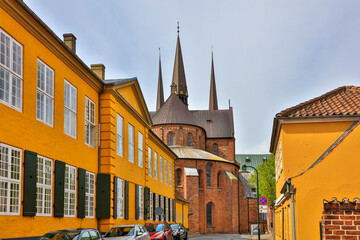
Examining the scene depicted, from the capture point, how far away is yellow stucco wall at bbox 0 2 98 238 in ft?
39.0

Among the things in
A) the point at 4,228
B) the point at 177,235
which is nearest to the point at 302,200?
the point at 4,228

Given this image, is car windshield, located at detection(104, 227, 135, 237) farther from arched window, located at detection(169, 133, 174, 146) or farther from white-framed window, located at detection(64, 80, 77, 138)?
arched window, located at detection(169, 133, 174, 146)

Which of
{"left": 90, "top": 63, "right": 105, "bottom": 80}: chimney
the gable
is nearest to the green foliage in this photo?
the gable

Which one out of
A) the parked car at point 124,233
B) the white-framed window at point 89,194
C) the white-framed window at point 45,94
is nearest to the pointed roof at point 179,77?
the white-framed window at point 89,194

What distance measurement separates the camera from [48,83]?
14641 millimetres

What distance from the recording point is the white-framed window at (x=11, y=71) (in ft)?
38.4

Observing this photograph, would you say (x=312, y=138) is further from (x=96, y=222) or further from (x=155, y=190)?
(x=155, y=190)

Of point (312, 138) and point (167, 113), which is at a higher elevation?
point (167, 113)

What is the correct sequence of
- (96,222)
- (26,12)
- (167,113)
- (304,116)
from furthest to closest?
(167,113) < (96,222) < (304,116) < (26,12)

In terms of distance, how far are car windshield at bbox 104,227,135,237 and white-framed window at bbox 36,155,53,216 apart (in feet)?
9.39

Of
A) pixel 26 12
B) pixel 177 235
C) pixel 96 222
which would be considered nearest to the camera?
pixel 26 12

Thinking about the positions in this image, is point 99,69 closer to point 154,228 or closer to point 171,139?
point 154,228

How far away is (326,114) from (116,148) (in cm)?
899

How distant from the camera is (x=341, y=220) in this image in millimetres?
5703
